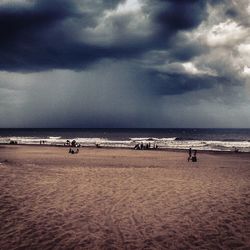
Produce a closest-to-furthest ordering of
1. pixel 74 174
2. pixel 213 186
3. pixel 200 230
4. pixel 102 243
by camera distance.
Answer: pixel 102 243 → pixel 200 230 → pixel 213 186 → pixel 74 174

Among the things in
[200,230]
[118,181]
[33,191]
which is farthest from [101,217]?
[118,181]

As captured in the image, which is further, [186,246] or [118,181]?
[118,181]

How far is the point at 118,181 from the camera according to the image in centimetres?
1802

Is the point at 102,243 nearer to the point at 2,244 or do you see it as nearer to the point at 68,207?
the point at 2,244

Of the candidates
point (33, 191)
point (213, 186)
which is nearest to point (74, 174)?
point (33, 191)

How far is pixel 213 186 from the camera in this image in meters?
17.0

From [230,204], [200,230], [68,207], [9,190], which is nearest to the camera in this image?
[200,230]

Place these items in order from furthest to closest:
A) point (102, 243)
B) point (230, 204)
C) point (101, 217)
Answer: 1. point (230, 204)
2. point (101, 217)
3. point (102, 243)

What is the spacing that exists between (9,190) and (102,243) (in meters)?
7.51

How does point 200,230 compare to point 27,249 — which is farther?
point 200,230


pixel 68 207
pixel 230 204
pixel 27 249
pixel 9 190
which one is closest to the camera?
pixel 27 249

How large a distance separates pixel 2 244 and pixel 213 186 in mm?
11764

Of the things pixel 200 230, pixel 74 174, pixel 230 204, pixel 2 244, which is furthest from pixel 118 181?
pixel 2 244

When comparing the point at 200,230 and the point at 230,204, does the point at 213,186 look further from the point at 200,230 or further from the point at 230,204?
the point at 200,230
